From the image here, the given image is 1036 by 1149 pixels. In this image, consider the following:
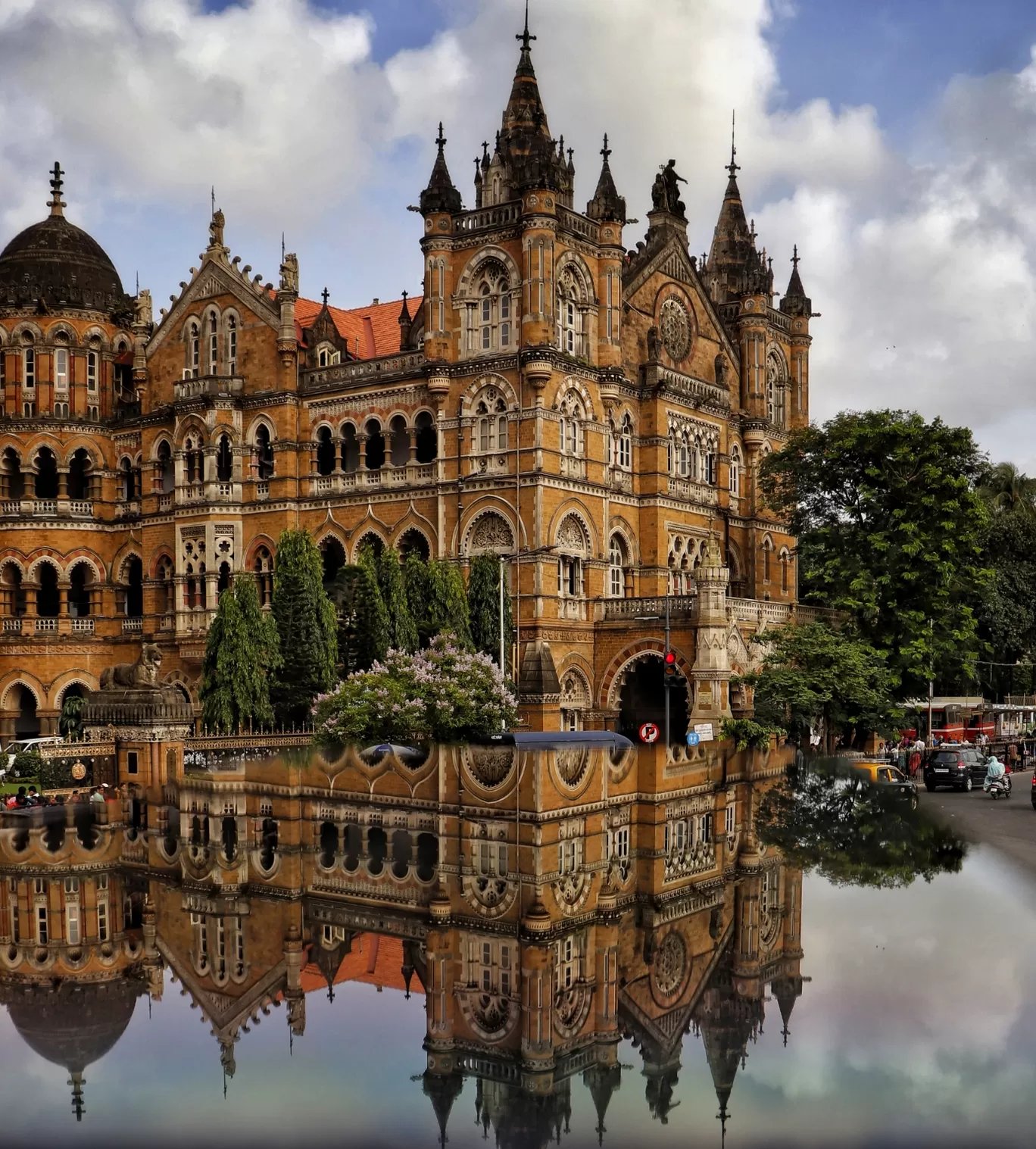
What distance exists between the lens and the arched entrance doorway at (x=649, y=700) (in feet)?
141

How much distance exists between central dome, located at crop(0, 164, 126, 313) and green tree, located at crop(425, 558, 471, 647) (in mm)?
21721

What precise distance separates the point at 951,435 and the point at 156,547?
2996cm

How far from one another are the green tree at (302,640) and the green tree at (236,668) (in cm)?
89

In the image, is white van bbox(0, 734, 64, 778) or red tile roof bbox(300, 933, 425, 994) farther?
white van bbox(0, 734, 64, 778)

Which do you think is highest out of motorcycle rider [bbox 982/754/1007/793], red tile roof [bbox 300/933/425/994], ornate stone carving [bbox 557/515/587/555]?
ornate stone carving [bbox 557/515/587/555]

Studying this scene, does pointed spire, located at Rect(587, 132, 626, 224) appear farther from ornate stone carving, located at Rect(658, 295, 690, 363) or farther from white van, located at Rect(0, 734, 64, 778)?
white van, located at Rect(0, 734, 64, 778)

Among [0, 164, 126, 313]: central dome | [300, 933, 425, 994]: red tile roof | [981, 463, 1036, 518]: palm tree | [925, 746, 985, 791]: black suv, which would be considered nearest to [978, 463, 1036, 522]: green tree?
[981, 463, 1036, 518]: palm tree

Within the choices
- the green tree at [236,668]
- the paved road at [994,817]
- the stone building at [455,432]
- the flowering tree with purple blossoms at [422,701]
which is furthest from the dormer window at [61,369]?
the paved road at [994,817]

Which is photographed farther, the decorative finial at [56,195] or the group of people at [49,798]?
the decorative finial at [56,195]

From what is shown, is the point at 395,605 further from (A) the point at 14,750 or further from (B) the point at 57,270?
(B) the point at 57,270

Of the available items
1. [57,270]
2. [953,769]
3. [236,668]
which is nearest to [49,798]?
[236,668]

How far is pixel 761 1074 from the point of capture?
373 inches

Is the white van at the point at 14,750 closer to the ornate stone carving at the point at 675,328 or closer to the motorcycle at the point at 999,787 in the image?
the motorcycle at the point at 999,787

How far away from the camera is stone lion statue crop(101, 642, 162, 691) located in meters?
28.9
